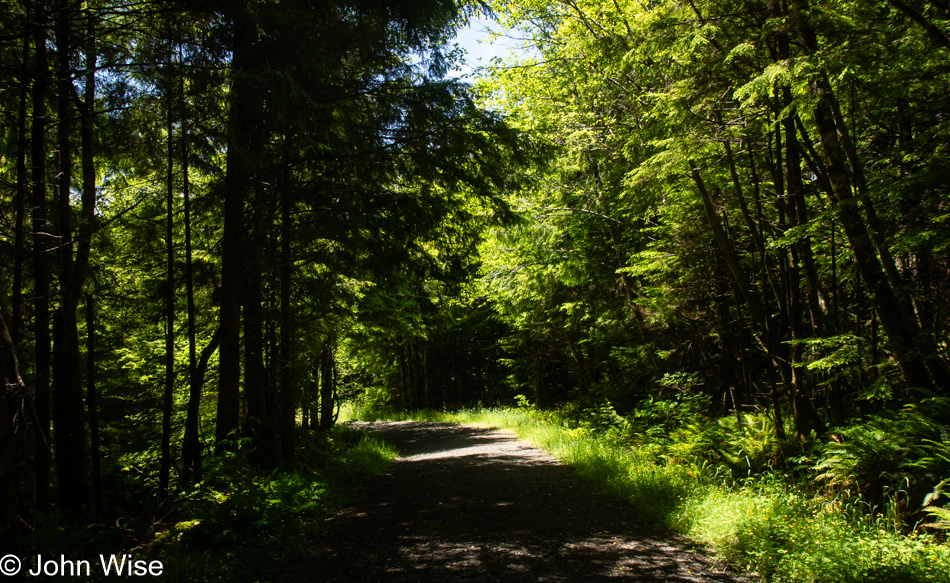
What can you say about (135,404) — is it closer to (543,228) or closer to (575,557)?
(575,557)

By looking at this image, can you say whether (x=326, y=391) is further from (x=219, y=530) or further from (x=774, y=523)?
(x=774, y=523)

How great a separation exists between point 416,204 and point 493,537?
453 cm

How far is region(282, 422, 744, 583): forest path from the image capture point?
4375 millimetres

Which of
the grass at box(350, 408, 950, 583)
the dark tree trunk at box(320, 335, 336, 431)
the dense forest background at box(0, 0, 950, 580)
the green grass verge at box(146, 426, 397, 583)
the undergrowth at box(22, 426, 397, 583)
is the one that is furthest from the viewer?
the dark tree trunk at box(320, 335, 336, 431)

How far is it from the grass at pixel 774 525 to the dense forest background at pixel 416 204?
493 millimetres

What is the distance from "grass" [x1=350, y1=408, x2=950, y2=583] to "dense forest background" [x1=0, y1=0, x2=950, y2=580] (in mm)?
493

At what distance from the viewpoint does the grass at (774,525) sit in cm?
365

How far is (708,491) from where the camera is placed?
19.9ft

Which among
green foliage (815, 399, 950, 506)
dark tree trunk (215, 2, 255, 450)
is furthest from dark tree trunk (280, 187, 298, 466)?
green foliage (815, 399, 950, 506)

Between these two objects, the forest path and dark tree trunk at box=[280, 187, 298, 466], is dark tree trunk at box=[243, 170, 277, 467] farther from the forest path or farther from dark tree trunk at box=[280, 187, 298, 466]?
the forest path

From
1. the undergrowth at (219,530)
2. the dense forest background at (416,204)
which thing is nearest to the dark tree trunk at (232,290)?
the dense forest background at (416,204)

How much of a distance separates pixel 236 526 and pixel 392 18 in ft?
20.3

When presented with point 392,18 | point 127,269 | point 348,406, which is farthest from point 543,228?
point 348,406

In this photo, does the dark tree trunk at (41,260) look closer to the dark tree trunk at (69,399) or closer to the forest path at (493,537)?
the dark tree trunk at (69,399)
